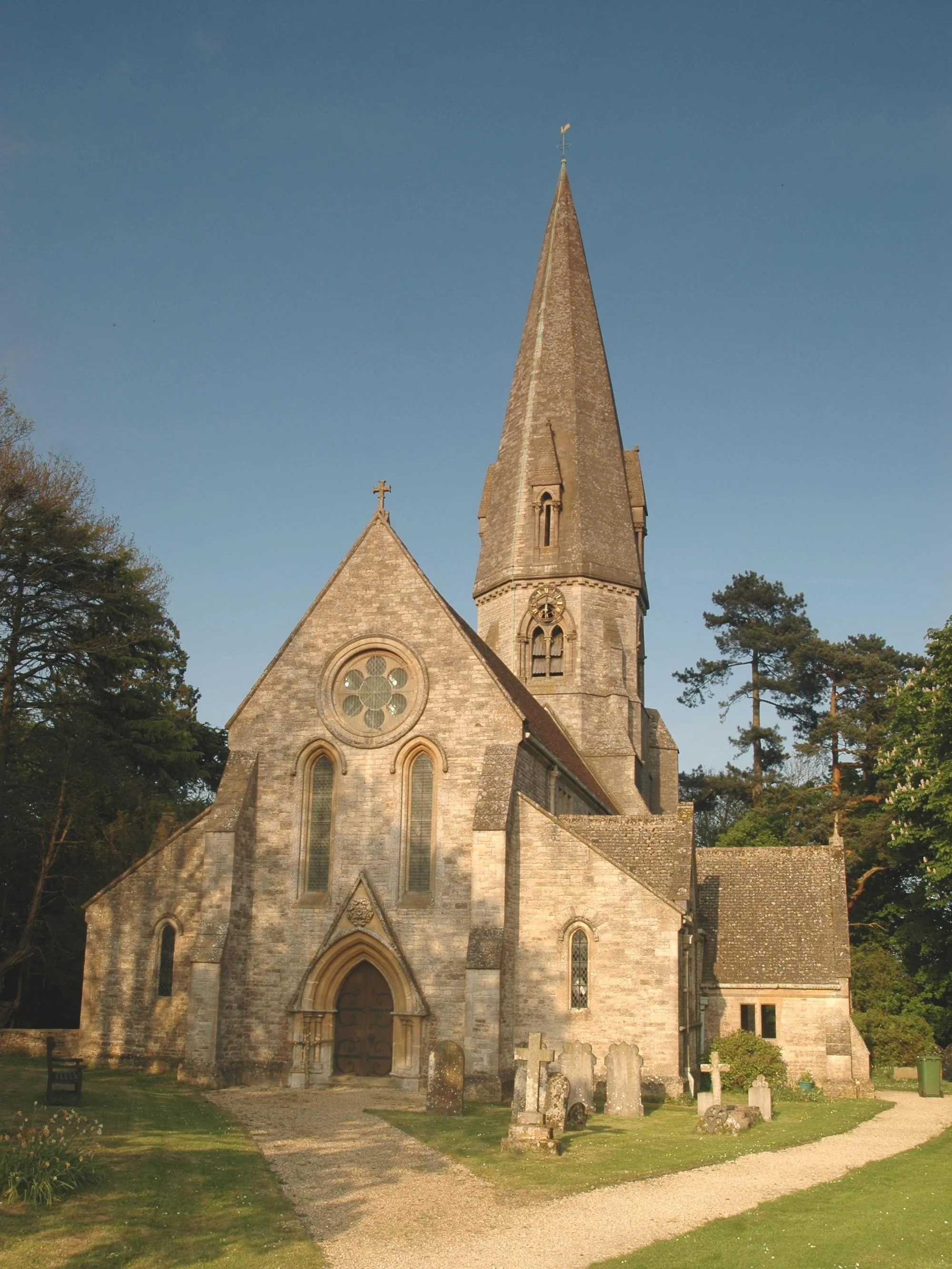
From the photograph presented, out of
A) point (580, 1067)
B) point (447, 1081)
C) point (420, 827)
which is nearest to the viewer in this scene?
point (580, 1067)

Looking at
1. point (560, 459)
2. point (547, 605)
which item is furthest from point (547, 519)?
point (547, 605)

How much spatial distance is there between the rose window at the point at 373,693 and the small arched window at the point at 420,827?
3.70ft

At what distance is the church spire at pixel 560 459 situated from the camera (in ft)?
129

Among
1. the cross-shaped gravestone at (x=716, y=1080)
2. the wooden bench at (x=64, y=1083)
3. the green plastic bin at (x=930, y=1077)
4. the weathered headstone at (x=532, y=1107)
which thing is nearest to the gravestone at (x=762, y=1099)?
the cross-shaped gravestone at (x=716, y=1080)

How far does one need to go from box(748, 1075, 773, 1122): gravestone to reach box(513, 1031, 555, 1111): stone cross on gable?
4.83 meters

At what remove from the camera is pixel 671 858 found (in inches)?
1021

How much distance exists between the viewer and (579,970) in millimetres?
23984

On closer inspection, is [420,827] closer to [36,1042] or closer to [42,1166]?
→ [36,1042]

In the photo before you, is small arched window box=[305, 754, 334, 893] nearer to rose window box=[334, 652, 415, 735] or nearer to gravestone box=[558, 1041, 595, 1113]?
rose window box=[334, 652, 415, 735]

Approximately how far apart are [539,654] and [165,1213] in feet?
89.7

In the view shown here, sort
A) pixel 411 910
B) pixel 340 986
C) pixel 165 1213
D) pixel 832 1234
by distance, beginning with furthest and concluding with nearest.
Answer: pixel 340 986 → pixel 411 910 → pixel 165 1213 → pixel 832 1234

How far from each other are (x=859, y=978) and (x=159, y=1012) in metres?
22.2

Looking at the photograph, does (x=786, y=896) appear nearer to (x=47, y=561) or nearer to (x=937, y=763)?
(x=937, y=763)

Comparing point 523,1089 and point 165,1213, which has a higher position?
point 523,1089
